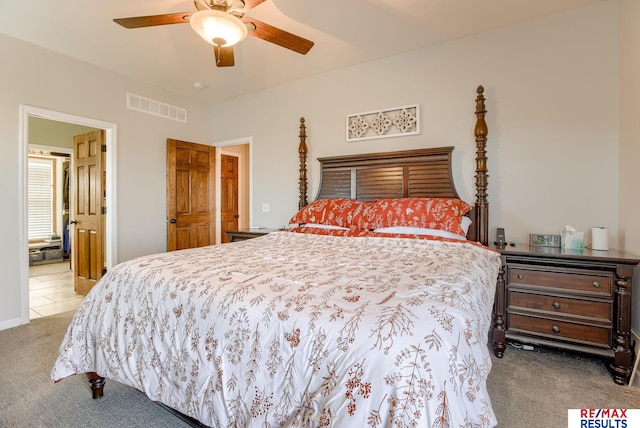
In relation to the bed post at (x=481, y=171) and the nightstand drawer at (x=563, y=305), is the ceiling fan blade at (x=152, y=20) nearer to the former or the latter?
the bed post at (x=481, y=171)

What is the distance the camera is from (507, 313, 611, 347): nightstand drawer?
2.08m

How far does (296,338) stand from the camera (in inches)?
39.4

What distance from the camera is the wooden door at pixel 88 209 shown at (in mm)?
3775

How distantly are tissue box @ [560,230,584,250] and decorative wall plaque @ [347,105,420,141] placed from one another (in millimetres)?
1583

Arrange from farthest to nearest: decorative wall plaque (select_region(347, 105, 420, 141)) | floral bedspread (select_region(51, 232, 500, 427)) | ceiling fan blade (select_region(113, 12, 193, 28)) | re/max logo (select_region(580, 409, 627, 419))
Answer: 1. decorative wall plaque (select_region(347, 105, 420, 141))
2. ceiling fan blade (select_region(113, 12, 193, 28))
3. re/max logo (select_region(580, 409, 627, 419))
4. floral bedspread (select_region(51, 232, 500, 427))

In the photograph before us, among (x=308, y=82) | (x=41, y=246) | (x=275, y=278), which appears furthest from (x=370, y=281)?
(x=41, y=246)

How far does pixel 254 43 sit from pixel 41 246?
20.5 feet

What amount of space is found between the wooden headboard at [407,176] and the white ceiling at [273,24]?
70 centimetres

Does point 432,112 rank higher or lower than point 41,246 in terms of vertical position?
higher

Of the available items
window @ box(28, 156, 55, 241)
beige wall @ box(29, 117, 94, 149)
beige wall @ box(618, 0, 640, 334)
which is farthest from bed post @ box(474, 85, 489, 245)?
window @ box(28, 156, 55, 241)

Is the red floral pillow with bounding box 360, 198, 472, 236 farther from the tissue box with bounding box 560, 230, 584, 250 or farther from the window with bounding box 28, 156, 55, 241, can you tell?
the window with bounding box 28, 156, 55, 241

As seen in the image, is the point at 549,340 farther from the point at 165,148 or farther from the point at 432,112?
the point at 165,148

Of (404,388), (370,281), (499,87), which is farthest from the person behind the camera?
(499,87)

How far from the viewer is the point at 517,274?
7.64 ft
